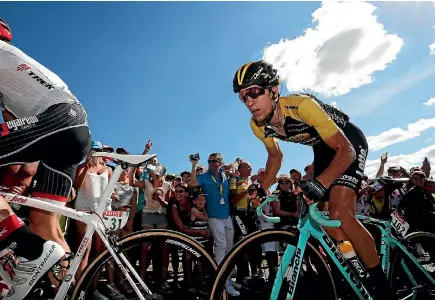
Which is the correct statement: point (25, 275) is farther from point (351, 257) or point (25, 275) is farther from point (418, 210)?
point (418, 210)

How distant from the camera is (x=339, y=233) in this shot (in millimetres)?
3578

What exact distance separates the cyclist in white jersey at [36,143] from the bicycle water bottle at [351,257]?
232cm

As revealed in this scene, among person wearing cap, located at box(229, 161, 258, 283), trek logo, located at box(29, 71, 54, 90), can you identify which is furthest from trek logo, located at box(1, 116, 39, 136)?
person wearing cap, located at box(229, 161, 258, 283)

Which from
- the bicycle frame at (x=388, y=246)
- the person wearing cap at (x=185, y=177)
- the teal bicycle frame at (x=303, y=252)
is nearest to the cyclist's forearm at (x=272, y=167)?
the teal bicycle frame at (x=303, y=252)

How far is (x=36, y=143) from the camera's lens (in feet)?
7.80

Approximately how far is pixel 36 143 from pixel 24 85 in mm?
461

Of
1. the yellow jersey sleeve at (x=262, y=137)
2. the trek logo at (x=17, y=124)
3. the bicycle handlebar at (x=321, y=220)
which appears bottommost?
the bicycle handlebar at (x=321, y=220)

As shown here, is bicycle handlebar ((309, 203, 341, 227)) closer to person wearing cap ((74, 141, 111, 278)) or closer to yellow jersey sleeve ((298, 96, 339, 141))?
yellow jersey sleeve ((298, 96, 339, 141))

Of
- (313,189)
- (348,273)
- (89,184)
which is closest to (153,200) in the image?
(89,184)

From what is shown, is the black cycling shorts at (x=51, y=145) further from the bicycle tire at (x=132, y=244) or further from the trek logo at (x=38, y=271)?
the bicycle tire at (x=132, y=244)

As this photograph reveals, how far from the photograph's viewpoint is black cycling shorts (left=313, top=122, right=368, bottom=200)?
3332 millimetres

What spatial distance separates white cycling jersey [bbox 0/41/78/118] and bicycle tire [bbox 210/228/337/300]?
1711mm

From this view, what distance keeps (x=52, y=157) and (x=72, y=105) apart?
42 centimetres

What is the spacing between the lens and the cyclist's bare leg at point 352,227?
3.07m
